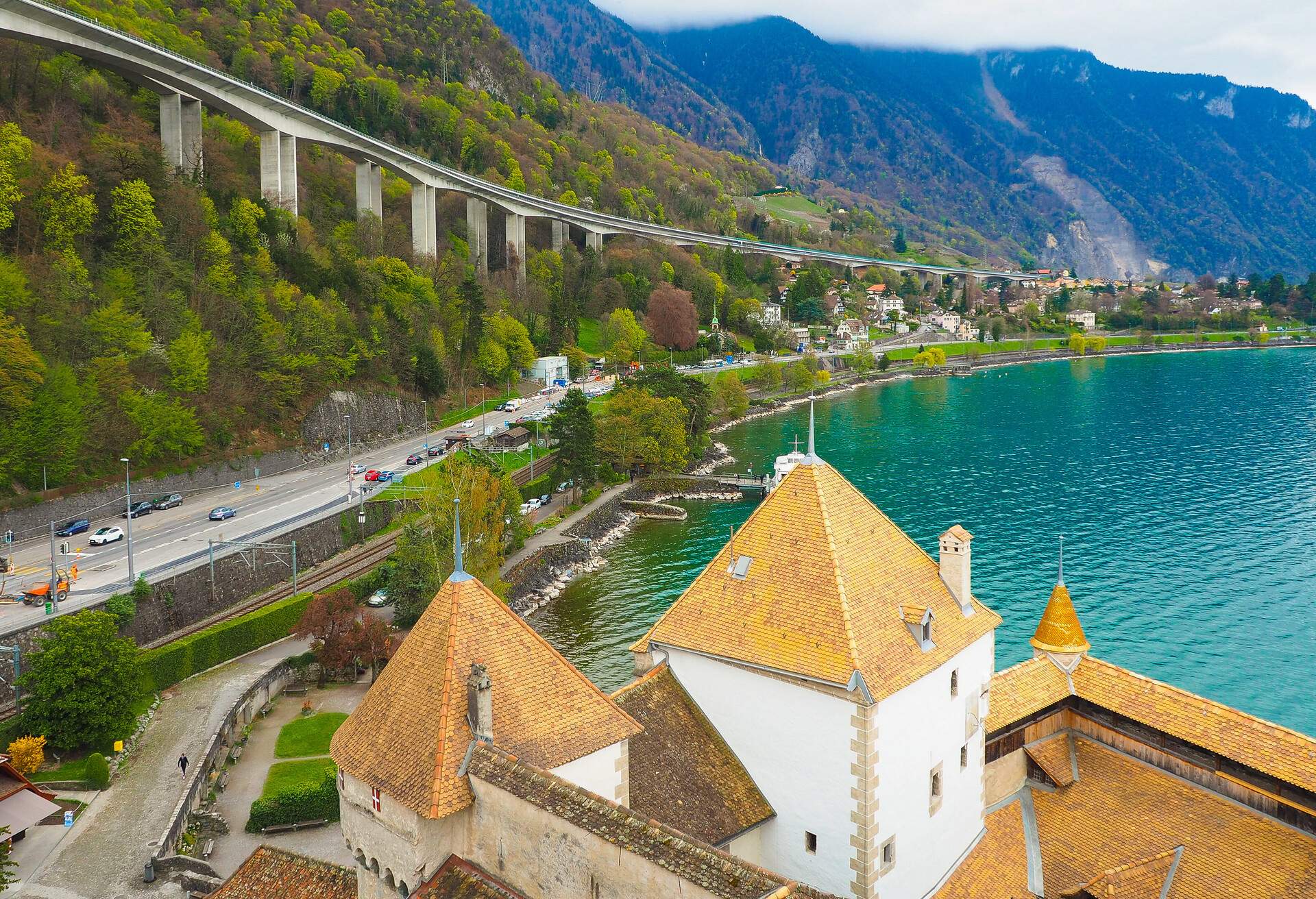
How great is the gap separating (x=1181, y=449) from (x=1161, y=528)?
3352 cm

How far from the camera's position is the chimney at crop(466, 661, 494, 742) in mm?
15219

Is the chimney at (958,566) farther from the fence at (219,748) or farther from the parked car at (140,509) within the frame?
the parked car at (140,509)

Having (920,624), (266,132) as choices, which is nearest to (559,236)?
(266,132)

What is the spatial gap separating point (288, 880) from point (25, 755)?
18.1 meters

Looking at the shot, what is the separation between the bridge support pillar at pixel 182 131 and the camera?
81.4 m

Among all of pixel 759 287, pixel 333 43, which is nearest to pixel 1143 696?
pixel 333 43

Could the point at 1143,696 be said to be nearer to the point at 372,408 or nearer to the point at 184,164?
the point at 372,408

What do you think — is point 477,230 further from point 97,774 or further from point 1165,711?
point 1165,711

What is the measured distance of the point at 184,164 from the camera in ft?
269

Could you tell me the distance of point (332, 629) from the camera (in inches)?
1687

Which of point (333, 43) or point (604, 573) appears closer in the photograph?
point (604, 573)

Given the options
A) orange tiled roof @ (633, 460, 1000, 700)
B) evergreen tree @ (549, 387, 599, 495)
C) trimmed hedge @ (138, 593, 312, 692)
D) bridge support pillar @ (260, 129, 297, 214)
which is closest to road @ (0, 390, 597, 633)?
trimmed hedge @ (138, 593, 312, 692)

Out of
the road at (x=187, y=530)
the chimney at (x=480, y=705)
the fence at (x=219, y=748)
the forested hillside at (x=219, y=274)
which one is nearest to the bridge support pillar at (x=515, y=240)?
the forested hillside at (x=219, y=274)

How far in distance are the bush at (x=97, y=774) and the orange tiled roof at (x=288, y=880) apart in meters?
15.8
